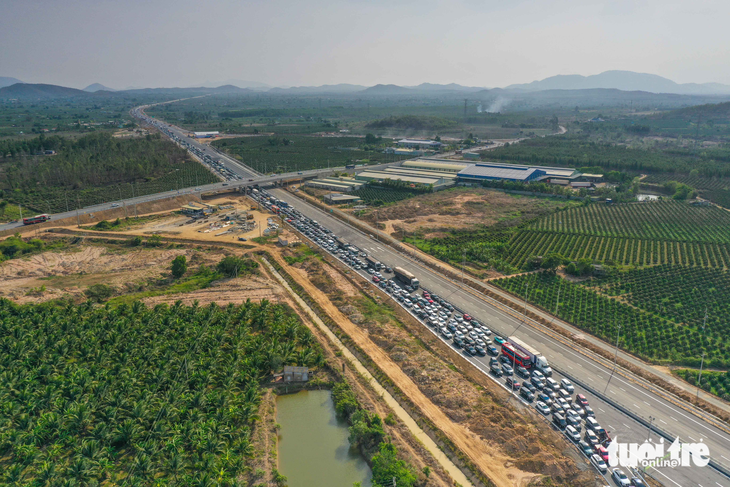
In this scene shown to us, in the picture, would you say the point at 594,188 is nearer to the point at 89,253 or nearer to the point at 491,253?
the point at 491,253

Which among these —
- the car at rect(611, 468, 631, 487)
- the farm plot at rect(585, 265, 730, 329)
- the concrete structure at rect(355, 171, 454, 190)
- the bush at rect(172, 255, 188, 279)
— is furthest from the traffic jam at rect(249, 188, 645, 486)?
the concrete structure at rect(355, 171, 454, 190)

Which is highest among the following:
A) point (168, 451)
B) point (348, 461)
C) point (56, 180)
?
Result: point (56, 180)

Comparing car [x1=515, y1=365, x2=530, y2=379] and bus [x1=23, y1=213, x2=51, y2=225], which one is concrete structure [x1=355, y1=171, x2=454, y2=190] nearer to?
bus [x1=23, y1=213, x2=51, y2=225]

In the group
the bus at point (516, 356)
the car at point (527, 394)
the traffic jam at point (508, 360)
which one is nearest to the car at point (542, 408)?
the traffic jam at point (508, 360)

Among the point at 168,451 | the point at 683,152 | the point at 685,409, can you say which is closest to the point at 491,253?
the point at 685,409

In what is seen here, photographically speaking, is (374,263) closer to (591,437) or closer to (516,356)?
(516,356)

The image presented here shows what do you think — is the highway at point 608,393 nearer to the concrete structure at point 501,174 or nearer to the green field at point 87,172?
the concrete structure at point 501,174
